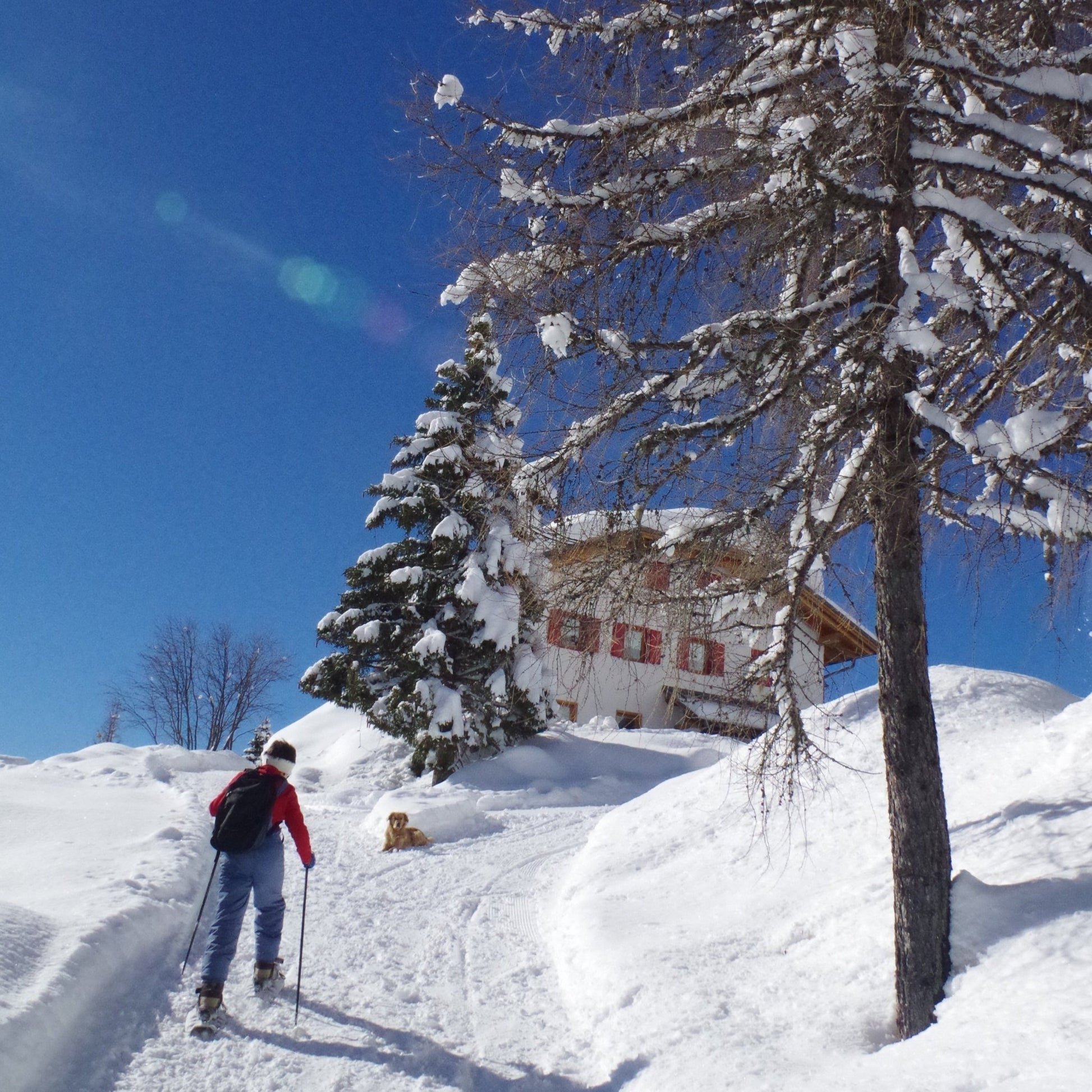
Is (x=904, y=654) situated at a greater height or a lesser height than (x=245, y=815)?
greater

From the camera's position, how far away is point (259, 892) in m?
5.55

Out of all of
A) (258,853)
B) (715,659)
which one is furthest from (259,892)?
(715,659)

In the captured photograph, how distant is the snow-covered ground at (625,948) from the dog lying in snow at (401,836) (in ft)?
1.36

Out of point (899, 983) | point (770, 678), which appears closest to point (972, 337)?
point (770, 678)

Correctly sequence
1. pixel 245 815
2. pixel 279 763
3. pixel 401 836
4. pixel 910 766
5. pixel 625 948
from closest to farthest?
pixel 910 766 < pixel 245 815 < pixel 279 763 < pixel 625 948 < pixel 401 836

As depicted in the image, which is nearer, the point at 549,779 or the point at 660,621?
the point at 660,621

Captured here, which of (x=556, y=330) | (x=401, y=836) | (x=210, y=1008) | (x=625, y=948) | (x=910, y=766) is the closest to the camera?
(x=556, y=330)

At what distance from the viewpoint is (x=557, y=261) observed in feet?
15.2

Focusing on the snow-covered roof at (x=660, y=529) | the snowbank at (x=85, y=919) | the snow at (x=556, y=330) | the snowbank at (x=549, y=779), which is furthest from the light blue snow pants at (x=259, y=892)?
the snowbank at (x=549, y=779)

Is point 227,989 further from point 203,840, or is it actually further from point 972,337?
point 972,337

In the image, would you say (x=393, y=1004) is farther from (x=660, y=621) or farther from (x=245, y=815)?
(x=660, y=621)

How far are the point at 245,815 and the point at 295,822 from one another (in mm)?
350

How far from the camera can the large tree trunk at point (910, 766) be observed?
4.41 m

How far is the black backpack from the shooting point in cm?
545
